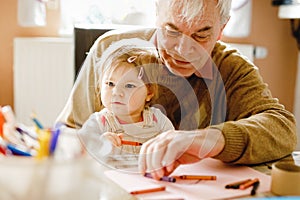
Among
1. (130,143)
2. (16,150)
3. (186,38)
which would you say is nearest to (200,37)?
(186,38)

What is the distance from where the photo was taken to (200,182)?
830 mm

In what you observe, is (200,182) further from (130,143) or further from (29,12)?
(29,12)

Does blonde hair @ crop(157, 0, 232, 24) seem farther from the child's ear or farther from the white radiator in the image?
the white radiator

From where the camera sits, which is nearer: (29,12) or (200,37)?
(200,37)

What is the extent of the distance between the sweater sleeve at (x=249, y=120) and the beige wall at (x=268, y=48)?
162 centimetres

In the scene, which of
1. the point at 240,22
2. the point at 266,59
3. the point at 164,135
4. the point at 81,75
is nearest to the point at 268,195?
the point at 164,135

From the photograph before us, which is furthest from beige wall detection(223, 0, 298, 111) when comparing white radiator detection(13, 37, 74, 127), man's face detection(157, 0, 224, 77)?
man's face detection(157, 0, 224, 77)

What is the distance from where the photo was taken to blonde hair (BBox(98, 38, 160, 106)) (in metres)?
0.87

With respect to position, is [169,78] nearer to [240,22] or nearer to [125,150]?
[125,150]

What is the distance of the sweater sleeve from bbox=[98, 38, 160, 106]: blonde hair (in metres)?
0.17

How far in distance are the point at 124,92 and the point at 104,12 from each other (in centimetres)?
180

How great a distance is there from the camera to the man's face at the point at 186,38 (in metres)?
0.98

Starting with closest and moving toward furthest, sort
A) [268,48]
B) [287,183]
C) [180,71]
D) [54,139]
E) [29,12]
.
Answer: [54,139]
[287,183]
[180,71]
[29,12]
[268,48]

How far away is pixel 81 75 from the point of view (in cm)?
96
